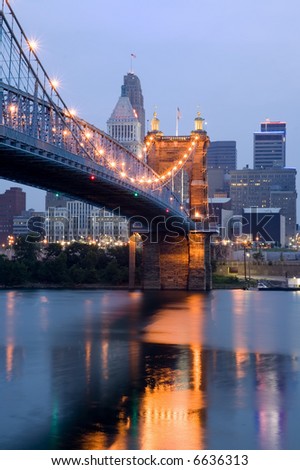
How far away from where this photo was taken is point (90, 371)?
26578 mm

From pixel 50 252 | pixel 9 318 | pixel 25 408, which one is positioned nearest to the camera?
pixel 25 408

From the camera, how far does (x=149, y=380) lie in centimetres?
2503

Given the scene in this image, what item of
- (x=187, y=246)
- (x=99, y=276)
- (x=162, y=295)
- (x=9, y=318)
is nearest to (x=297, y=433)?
(x=9, y=318)

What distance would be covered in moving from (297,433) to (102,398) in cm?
579

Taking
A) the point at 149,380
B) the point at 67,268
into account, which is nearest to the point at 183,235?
the point at 67,268

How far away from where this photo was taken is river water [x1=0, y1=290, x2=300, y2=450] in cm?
1803

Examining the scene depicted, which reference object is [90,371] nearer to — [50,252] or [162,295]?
[162,295]

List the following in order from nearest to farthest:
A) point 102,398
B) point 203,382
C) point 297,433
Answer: point 297,433, point 102,398, point 203,382

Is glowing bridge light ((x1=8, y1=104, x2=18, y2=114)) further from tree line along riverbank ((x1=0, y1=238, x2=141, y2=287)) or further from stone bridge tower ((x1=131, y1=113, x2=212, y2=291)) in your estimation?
tree line along riverbank ((x1=0, y1=238, x2=141, y2=287))

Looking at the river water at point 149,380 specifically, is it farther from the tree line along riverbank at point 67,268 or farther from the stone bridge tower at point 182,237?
the tree line along riverbank at point 67,268

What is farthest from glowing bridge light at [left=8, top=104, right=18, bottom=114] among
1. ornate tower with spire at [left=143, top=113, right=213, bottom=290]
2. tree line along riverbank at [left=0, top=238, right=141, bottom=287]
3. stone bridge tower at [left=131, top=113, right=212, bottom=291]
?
tree line along riverbank at [left=0, top=238, right=141, bottom=287]

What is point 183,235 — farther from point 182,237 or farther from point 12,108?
point 12,108

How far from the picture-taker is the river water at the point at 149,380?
59.2ft

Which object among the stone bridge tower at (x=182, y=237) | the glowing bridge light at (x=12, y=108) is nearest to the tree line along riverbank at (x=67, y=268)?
the stone bridge tower at (x=182, y=237)
